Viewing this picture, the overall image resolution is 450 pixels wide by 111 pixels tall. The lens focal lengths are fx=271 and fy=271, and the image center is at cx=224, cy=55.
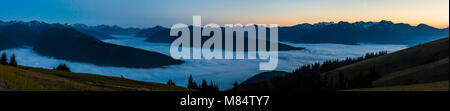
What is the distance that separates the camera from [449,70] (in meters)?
67.1
